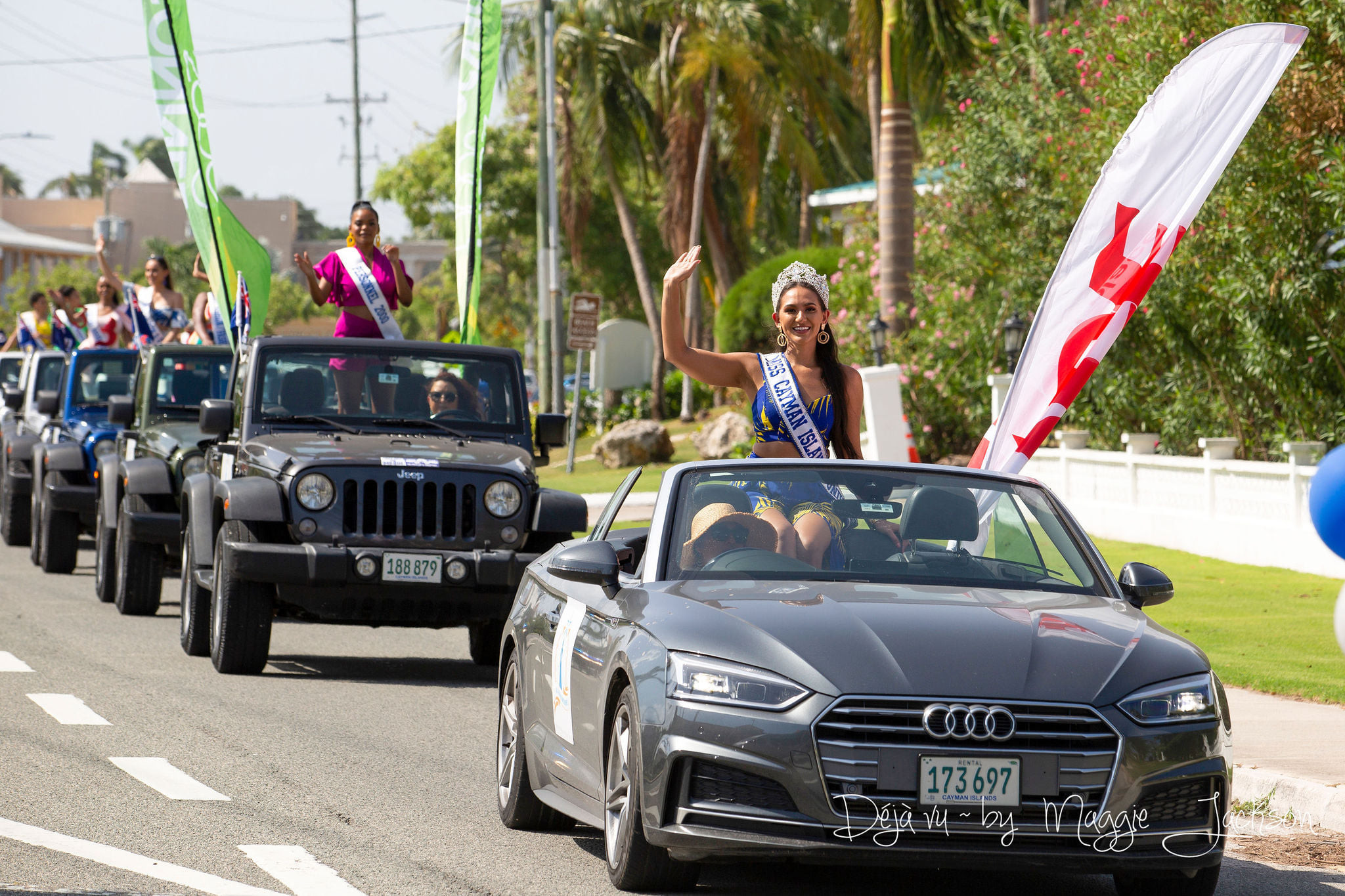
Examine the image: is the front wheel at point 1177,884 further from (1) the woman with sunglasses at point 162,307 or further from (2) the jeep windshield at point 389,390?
(1) the woman with sunglasses at point 162,307

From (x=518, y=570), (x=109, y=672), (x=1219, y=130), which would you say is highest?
(x=1219, y=130)

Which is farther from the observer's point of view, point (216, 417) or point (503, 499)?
point (216, 417)

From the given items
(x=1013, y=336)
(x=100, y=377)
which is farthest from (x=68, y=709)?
(x=1013, y=336)

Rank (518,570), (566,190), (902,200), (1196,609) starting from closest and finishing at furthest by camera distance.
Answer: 1. (518,570)
2. (1196,609)
3. (902,200)
4. (566,190)

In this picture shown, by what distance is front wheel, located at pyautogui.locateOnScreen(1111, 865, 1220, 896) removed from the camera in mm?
5664

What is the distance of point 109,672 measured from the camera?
11.4 meters

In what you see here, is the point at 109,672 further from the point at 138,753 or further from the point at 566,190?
the point at 566,190

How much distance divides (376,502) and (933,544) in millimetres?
5189

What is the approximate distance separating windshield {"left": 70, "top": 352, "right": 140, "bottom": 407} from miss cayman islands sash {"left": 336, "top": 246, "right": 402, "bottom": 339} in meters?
6.60

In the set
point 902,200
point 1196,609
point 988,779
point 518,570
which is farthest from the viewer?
point 902,200

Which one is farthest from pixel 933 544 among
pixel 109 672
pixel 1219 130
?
pixel 109 672

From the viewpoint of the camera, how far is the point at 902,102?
2597 cm

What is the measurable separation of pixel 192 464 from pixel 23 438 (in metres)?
6.94

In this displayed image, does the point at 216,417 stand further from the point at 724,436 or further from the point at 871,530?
the point at 724,436
